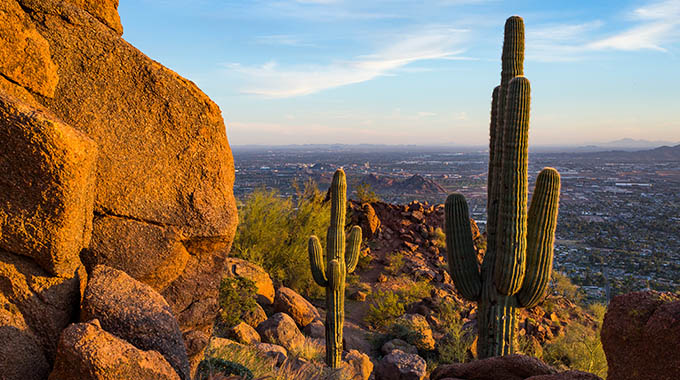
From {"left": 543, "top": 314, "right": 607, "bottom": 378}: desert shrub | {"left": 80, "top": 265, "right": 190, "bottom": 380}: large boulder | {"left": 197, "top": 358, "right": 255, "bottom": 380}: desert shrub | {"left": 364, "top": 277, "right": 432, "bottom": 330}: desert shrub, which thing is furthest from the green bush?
{"left": 80, "top": 265, "right": 190, "bottom": 380}: large boulder

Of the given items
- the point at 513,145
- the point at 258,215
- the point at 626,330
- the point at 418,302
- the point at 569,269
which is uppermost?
the point at 513,145

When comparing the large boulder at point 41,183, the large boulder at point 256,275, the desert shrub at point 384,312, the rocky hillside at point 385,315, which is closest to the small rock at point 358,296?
the rocky hillside at point 385,315

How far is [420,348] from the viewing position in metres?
11.1

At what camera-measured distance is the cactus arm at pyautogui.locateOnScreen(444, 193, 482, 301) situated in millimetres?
6738

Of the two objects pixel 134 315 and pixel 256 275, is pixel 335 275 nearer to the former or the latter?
pixel 256 275

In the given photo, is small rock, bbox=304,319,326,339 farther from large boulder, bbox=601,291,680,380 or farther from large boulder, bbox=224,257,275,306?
large boulder, bbox=601,291,680,380

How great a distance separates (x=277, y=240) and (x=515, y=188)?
10.1m

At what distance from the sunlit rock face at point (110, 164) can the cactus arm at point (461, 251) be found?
12.5 feet

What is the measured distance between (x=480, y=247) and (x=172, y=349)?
1788 centimetres

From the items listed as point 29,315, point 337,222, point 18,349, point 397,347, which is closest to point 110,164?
point 29,315

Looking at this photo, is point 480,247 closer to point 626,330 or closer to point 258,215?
point 258,215

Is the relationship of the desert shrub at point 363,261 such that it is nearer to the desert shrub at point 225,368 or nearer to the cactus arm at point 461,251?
the cactus arm at point 461,251

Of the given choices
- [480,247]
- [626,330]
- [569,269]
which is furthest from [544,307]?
[626,330]

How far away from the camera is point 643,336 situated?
101 inches
